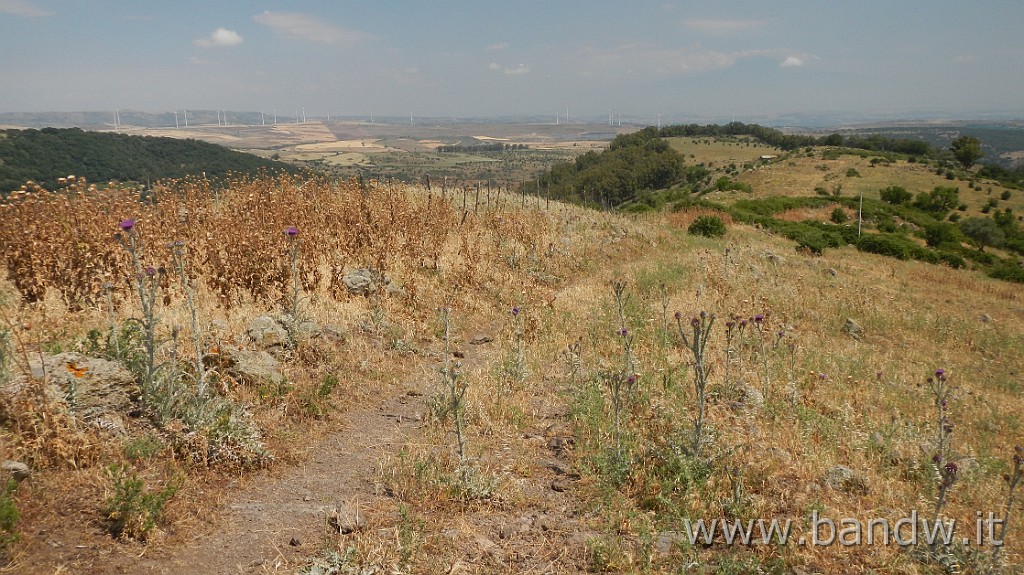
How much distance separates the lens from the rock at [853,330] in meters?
10.2

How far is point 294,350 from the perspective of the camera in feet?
19.8

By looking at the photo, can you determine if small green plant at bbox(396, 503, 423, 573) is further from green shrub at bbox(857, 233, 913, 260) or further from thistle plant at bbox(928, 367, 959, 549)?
green shrub at bbox(857, 233, 913, 260)

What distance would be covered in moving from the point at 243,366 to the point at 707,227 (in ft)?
60.4

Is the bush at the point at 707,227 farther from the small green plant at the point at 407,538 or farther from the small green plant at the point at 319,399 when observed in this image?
the small green plant at the point at 407,538

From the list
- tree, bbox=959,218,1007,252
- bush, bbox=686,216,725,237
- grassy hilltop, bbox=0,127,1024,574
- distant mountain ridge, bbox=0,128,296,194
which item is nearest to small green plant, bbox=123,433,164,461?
grassy hilltop, bbox=0,127,1024,574

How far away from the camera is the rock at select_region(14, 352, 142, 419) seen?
12.9ft

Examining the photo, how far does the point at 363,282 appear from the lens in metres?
8.48

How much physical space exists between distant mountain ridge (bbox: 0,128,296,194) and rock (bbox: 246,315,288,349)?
52.5ft

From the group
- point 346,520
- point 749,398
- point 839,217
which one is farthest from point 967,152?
point 346,520

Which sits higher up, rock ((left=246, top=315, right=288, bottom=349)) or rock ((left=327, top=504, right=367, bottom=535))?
rock ((left=246, top=315, right=288, bottom=349))

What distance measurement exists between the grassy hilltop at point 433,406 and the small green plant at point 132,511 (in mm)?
16

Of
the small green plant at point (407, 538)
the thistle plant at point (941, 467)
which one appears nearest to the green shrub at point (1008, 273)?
the thistle plant at point (941, 467)

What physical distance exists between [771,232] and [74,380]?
1015 inches

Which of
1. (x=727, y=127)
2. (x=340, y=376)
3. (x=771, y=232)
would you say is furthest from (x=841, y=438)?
(x=727, y=127)
